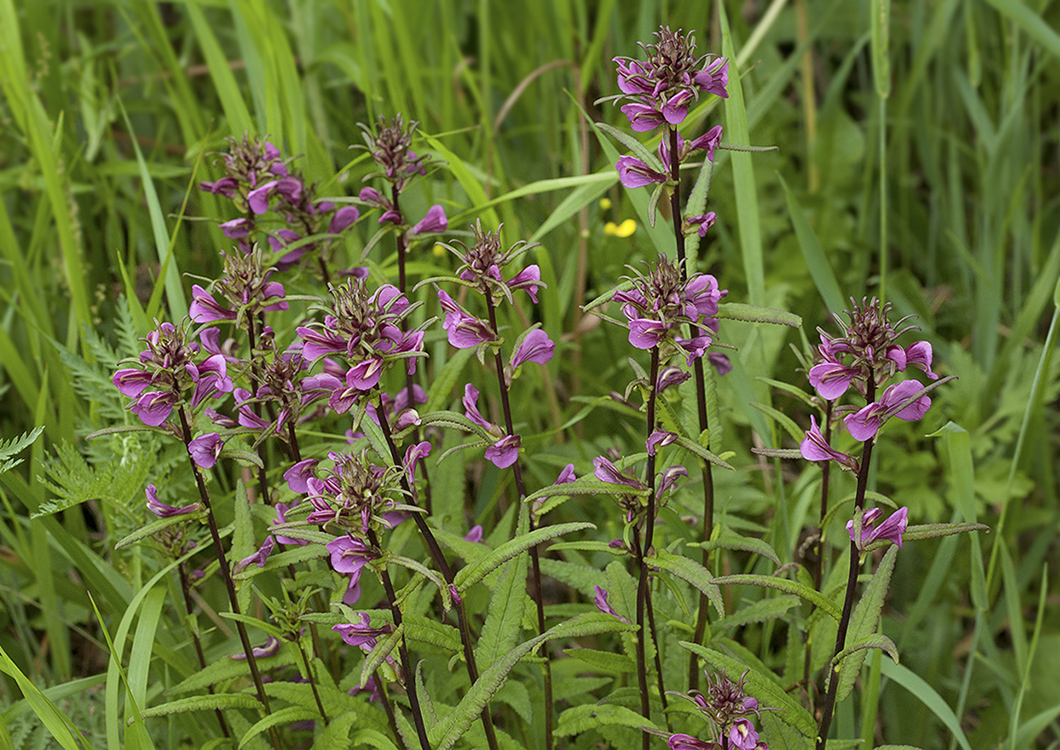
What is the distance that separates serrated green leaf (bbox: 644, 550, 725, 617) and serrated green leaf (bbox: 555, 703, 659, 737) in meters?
0.30

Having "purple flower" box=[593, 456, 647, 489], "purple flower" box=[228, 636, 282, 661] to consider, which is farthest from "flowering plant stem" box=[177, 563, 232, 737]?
"purple flower" box=[593, 456, 647, 489]

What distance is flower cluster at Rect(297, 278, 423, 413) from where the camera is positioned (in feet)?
5.07

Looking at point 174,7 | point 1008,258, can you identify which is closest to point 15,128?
point 174,7

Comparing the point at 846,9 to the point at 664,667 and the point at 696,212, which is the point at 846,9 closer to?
the point at 696,212

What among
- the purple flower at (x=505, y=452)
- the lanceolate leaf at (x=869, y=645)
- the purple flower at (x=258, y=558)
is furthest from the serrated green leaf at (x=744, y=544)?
the purple flower at (x=258, y=558)

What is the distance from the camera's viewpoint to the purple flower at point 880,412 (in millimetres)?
1533

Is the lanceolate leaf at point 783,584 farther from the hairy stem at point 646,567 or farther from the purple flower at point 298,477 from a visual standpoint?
the purple flower at point 298,477

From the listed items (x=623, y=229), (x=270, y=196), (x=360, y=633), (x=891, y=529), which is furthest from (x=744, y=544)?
(x=623, y=229)

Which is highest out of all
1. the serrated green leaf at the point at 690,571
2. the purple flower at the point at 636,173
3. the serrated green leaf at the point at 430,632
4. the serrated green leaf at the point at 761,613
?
the purple flower at the point at 636,173

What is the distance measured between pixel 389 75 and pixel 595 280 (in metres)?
1.19

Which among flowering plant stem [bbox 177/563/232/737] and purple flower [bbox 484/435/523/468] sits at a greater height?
purple flower [bbox 484/435/523/468]

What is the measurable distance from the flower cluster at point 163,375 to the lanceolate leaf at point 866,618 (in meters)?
1.25

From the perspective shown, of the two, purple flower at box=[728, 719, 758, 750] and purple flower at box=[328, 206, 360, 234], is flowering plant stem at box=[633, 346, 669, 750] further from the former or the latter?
purple flower at box=[328, 206, 360, 234]

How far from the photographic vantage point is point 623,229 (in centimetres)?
342
